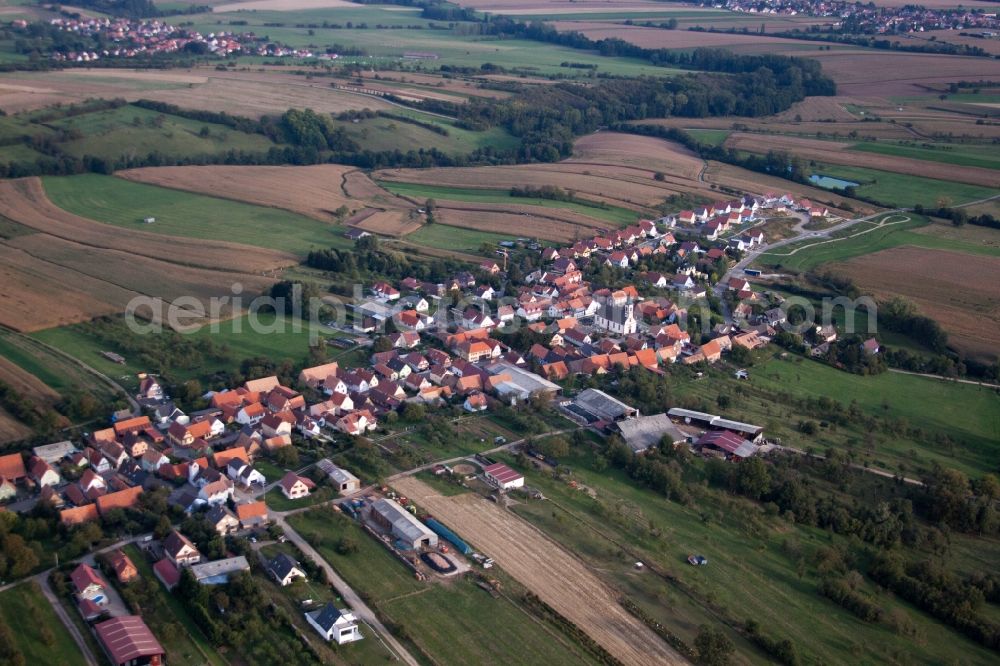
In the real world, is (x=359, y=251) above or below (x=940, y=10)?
below

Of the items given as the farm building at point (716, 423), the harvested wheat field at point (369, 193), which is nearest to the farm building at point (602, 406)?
the farm building at point (716, 423)

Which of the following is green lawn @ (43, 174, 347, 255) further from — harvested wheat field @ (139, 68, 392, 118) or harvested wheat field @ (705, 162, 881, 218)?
harvested wheat field @ (705, 162, 881, 218)

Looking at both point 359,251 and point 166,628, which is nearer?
point 166,628

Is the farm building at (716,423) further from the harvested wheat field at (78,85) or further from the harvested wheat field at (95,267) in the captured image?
the harvested wheat field at (78,85)

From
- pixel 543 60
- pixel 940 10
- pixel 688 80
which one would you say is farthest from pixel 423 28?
pixel 940 10

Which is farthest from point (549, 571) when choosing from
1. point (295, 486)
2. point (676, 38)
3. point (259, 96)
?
point (676, 38)

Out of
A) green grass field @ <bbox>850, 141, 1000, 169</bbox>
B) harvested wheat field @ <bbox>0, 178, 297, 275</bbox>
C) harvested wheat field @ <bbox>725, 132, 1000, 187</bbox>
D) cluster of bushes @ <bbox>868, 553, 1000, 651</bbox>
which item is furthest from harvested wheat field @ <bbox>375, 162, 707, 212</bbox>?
cluster of bushes @ <bbox>868, 553, 1000, 651</bbox>

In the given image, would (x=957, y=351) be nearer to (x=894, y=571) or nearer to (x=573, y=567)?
(x=894, y=571)
